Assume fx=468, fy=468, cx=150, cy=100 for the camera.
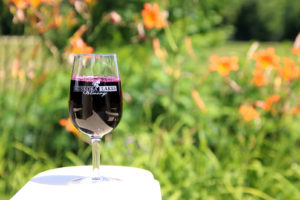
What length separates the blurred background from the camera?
2.79 metres

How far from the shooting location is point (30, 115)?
335 centimetres

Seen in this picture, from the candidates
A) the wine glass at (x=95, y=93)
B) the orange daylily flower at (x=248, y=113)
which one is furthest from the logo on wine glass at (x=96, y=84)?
the orange daylily flower at (x=248, y=113)

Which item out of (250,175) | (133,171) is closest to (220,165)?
(250,175)

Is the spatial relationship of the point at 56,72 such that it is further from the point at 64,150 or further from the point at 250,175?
the point at 250,175

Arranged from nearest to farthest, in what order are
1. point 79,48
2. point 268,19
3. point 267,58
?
point 79,48, point 267,58, point 268,19

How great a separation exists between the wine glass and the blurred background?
46.4 inches

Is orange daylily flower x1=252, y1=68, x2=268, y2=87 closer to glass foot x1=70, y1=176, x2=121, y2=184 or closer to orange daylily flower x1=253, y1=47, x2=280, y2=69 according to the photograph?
orange daylily flower x1=253, y1=47, x2=280, y2=69

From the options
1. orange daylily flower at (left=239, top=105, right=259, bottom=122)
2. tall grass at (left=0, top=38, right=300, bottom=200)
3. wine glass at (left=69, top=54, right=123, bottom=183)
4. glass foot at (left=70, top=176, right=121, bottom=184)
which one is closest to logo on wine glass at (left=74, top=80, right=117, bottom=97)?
wine glass at (left=69, top=54, right=123, bottom=183)

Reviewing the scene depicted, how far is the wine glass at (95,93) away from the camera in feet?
4.76

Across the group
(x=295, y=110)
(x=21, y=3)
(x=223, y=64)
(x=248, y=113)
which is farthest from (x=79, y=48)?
(x=295, y=110)

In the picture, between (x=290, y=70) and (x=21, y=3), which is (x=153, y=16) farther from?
(x=290, y=70)

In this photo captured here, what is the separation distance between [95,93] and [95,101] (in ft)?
0.08

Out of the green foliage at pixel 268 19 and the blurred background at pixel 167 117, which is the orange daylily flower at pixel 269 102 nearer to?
the blurred background at pixel 167 117

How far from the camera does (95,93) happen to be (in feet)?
4.74
